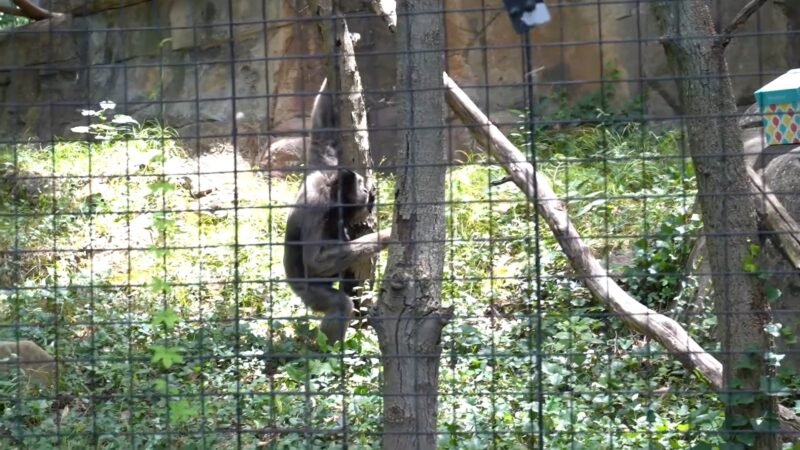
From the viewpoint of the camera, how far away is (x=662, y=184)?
26.0ft

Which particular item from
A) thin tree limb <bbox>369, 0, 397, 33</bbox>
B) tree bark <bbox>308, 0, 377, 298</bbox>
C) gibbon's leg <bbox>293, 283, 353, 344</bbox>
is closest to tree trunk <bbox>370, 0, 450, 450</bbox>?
thin tree limb <bbox>369, 0, 397, 33</bbox>

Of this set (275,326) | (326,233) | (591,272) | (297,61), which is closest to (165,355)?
(591,272)

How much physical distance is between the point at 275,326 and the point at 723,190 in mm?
3800

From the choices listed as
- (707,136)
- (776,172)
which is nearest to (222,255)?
(776,172)

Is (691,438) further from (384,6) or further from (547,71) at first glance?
(547,71)

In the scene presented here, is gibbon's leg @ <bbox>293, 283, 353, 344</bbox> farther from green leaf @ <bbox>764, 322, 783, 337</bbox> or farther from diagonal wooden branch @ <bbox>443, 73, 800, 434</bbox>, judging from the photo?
green leaf @ <bbox>764, 322, 783, 337</bbox>

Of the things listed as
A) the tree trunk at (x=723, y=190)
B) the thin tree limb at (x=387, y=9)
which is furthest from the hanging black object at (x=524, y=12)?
the thin tree limb at (x=387, y=9)

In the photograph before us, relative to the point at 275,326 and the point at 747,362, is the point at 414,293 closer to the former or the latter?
the point at 747,362

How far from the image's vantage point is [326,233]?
805cm

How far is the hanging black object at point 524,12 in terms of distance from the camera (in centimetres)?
356

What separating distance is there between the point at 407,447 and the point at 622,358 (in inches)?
87.1

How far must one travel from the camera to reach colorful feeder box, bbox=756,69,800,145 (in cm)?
559

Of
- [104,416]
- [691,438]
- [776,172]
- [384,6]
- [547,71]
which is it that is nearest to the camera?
[691,438]

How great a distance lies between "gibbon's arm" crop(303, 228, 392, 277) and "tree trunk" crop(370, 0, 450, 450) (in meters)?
3.05
